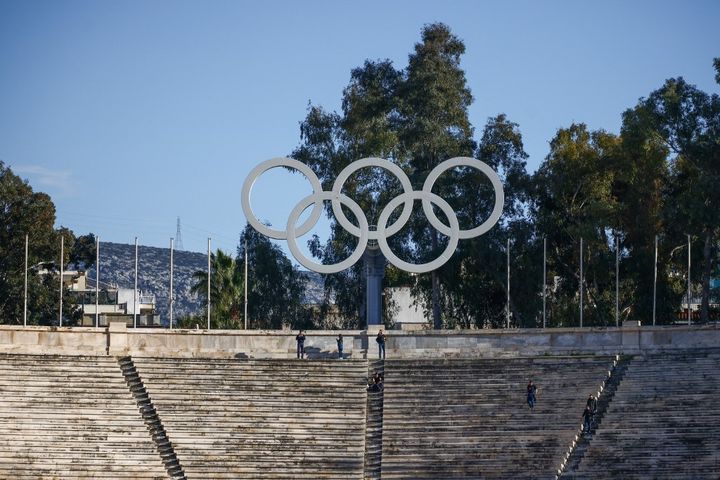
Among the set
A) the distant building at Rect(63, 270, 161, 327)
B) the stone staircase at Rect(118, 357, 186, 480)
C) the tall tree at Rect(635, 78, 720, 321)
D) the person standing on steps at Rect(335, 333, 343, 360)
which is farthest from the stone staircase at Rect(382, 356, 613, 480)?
the distant building at Rect(63, 270, 161, 327)

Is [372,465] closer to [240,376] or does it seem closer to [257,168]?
[240,376]

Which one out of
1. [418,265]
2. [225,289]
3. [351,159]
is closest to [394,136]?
[351,159]

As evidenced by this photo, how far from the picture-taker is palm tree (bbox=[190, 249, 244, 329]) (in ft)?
265

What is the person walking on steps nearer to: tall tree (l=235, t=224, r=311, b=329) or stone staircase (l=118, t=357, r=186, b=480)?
stone staircase (l=118, t=357, r=186, b=480)

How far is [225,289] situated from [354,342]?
28492mm

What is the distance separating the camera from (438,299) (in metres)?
73.2

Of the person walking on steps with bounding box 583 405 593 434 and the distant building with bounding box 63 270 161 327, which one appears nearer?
the person walking on steps with bounding box 583 405 593 434

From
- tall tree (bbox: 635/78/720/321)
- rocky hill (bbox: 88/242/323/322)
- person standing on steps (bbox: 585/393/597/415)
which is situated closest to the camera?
person standing on steps (bbox: 585/393/597/415)

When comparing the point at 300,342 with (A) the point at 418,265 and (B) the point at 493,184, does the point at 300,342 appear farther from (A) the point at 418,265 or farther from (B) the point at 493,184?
(B) the point at 493,184

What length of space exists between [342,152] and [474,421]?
29.2m

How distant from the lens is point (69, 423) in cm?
4850

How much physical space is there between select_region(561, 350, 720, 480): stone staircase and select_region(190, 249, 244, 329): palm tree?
107 ft

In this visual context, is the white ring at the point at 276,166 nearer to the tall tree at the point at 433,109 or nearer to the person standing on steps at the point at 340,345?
the person standing on steps at the point at 340,345

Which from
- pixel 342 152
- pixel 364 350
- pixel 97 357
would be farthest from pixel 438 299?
pixel 97 357
